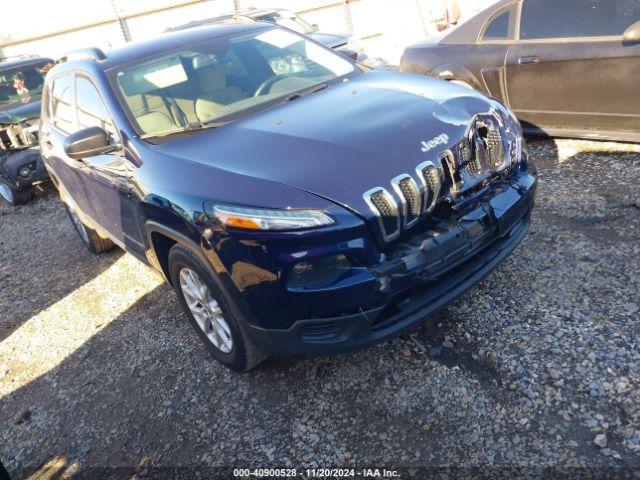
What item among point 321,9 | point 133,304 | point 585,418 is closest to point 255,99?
point 133,304

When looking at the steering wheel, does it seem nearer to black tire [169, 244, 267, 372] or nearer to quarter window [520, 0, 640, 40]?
black tire [169, 244, 267, 372]

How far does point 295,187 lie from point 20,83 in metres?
8.54

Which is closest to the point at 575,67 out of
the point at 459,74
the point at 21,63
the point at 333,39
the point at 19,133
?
the point at 459,74

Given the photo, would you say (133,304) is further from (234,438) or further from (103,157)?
(234,438)

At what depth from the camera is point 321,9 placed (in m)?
15.3

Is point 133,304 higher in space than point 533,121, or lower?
lower

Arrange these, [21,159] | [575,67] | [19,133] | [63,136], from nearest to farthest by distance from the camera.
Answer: [63,136], [575,67], [21,159], [19,133]

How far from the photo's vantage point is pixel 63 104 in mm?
4207

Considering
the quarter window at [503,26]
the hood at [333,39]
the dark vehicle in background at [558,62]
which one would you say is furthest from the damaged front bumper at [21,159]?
the quarter window at [503,26]

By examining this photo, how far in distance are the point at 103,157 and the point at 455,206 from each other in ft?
7.44

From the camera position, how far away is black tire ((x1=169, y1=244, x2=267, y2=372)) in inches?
103

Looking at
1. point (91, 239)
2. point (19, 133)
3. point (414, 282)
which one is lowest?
point (91, 239)

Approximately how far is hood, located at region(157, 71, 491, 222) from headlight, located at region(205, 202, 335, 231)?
11 centimetres

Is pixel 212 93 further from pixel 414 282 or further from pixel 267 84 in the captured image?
pixel 414 282
